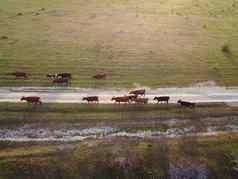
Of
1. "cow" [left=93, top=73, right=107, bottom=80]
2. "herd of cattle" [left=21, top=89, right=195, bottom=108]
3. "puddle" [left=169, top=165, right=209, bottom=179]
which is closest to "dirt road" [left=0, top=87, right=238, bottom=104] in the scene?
"herd of cattle" [left=21, top=89, right=195, bottom=108]

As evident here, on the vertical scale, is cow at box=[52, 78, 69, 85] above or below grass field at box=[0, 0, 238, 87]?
below

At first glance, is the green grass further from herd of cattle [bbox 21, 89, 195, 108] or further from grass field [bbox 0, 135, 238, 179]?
grass field [bbox 0, 135, 238, 179]

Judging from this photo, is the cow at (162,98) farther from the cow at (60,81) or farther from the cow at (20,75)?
the cow at (20,75)

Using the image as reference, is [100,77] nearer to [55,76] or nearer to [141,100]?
[55,76]

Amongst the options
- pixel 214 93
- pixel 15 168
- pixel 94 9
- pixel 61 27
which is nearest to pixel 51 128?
pixel 15 168

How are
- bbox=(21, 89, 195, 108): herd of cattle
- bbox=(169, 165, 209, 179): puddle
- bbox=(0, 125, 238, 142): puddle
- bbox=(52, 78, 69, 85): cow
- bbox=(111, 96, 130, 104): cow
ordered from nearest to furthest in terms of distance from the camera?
bbox=(169, 165, 209, 179): puddle, bbox=(0, 125, 238, 142): puddle, bbox=(21, 89, 195, 108): herd of cattle, bbox=(111, 96, 130, 104): cow, bbox=(52, 78, 69, 85): cow

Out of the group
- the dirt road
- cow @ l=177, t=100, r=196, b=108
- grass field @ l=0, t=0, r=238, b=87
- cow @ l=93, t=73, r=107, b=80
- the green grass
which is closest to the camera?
the green grass

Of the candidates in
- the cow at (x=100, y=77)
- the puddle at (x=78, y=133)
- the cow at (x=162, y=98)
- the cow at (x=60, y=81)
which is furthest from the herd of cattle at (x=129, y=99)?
the cow at (x=100, y=77)
